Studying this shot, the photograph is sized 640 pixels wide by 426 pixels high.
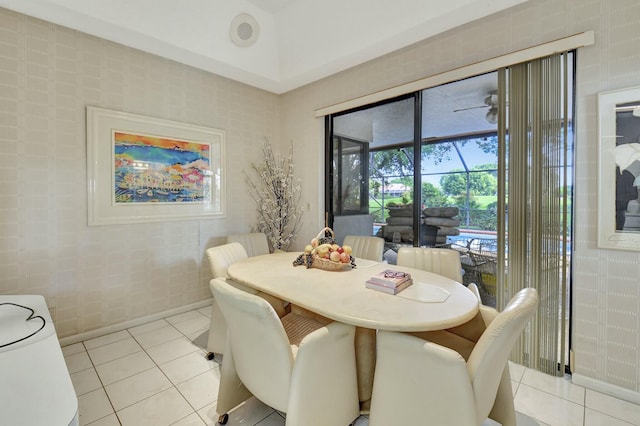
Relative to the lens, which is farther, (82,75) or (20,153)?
(82,75)

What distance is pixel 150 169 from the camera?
10.2 feet

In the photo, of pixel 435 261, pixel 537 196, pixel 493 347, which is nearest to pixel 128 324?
pixel 435 261

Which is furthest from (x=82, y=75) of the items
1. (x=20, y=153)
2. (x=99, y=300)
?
(x=99, y=300)

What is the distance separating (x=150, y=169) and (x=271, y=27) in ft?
6.86

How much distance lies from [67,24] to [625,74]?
4.24 meters

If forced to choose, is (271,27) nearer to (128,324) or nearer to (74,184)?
(74,184)

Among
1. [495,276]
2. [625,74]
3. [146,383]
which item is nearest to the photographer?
[625,74]

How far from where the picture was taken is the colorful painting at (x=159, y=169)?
2.93m

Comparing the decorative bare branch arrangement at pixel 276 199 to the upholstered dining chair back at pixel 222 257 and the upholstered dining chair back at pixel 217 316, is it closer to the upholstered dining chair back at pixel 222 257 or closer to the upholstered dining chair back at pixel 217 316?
the upholstered dining chair back at pixel 222 257

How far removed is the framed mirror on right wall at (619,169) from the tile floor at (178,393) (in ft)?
3.48

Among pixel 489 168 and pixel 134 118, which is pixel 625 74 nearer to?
pixel 489 168

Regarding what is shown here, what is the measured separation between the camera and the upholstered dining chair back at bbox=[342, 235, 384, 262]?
2.86 m

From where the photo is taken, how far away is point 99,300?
112 inches

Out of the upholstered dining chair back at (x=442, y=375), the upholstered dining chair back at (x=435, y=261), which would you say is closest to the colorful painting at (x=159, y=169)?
the upholstered dining chair back at (x=435, y=261)
